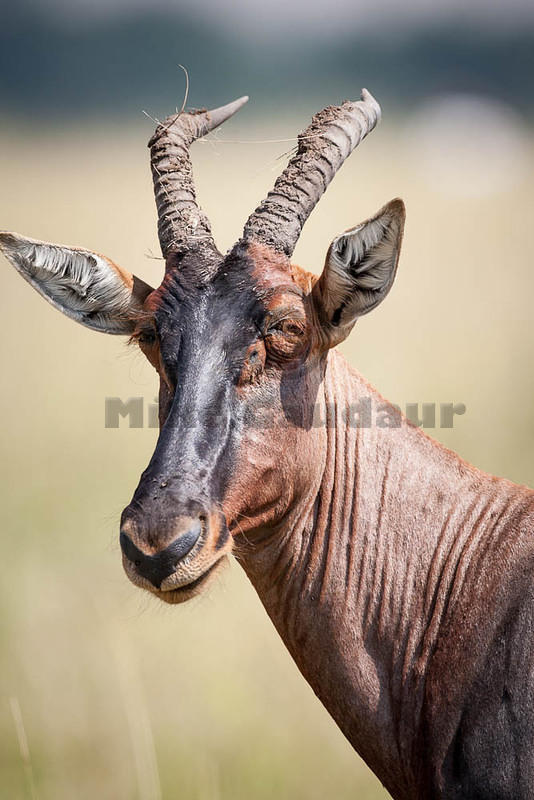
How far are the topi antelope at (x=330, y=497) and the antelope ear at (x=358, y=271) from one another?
12mm

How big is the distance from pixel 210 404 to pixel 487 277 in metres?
18.1

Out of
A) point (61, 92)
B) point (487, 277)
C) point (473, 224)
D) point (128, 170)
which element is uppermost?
point (61, 92)

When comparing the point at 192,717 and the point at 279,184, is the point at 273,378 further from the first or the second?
the point at 192,717

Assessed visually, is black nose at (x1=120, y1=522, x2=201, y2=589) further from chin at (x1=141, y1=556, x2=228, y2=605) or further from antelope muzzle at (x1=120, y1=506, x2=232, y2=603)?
chin at (x1=141, y1=556, x2=228, y2=605)

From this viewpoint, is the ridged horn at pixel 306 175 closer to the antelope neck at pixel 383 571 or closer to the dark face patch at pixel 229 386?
the dark face patch at pixel 229 386

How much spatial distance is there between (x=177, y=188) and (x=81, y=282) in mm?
882

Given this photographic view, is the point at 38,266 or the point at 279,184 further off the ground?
the point at 279,184

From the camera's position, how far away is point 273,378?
18.7 ft

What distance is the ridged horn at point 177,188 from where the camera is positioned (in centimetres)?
614

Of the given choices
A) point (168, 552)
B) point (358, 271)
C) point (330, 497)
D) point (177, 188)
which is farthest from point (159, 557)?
point (177, 188)

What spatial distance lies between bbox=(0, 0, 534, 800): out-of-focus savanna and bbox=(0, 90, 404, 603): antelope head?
0.65 m

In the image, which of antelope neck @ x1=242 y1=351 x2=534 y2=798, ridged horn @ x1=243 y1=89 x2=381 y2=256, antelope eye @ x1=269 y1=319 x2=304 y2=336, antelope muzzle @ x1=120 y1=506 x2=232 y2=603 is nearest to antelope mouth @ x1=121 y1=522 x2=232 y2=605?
antelope muzzle @ x1=120 y1=506 x2=232 y2=603

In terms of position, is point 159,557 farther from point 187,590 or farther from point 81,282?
point 81,282

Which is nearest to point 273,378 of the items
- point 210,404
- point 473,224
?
point 210,404
